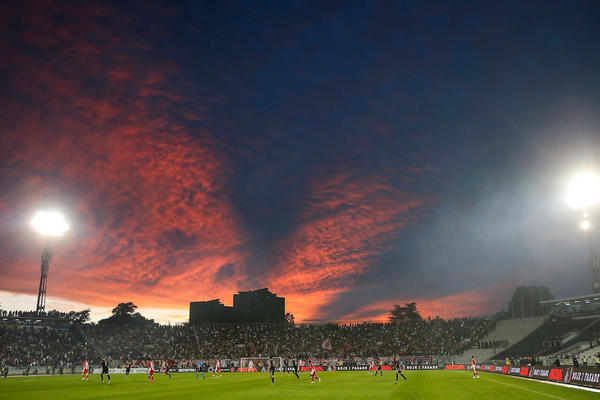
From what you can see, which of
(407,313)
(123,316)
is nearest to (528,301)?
(407,313)

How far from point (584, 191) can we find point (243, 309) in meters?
108

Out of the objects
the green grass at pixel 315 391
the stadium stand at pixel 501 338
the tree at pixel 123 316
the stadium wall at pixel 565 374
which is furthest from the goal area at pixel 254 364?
the tree at pixel 123 316

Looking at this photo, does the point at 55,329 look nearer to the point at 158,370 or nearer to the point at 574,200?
the point at 158,370

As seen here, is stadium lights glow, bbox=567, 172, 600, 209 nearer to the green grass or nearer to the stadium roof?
the stadium roof

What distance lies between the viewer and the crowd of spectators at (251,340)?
8844 centimetres

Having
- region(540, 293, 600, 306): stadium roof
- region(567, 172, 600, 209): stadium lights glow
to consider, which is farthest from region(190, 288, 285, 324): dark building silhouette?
region(567, 172, 600, 209): stadium lights glow

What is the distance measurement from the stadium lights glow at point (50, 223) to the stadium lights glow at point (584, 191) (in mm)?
76422

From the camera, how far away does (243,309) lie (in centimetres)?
14450

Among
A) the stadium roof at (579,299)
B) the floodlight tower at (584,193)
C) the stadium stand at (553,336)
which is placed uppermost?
the floodlight tower at (584,193)

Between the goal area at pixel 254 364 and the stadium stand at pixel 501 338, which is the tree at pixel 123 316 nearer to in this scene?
the goal area at pixel 254 364

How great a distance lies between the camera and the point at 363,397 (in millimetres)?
25266

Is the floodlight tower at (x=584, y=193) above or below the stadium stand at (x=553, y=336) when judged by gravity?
above

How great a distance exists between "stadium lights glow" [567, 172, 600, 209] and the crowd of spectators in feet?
141

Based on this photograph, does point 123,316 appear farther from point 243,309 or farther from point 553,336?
point 553,336
